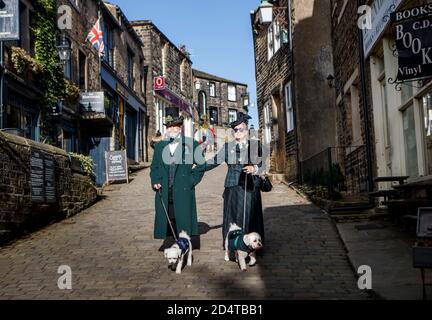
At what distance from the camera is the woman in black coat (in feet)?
20.6

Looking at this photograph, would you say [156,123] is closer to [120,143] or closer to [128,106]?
[128,106]

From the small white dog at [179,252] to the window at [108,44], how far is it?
55.8 feet

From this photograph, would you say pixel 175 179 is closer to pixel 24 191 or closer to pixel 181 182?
pixel 181 182

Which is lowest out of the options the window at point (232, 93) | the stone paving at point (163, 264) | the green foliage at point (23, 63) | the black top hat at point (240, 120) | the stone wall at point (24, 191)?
the stone paving at point (163, 264)

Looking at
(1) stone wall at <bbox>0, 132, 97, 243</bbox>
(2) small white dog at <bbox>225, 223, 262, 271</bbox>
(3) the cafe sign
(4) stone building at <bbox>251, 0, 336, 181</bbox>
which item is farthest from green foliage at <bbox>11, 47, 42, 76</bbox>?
(3) the cafe sign

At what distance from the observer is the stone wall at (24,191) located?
842cm

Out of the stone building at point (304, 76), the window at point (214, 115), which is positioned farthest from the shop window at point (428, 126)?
the window at point (214, 115)

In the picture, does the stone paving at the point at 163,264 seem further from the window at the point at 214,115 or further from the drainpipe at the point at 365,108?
the window at the point at 214,115

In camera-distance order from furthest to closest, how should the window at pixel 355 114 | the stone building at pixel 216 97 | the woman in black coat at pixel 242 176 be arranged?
1. the stone building at pixel 216 97
2. the window at pixel 355 114
3. the woman in black coat at pixel 242 176

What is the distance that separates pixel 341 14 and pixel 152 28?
20.1 metres

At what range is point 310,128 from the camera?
17078 millimetres

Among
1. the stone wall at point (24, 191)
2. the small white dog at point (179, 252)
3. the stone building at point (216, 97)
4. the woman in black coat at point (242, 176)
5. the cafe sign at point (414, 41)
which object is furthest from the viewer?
the stone building at point (216, 97)

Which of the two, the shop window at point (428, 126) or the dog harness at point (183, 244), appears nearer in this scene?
the dog harness at point (183, 244)

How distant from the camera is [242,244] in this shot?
5.96 metres
